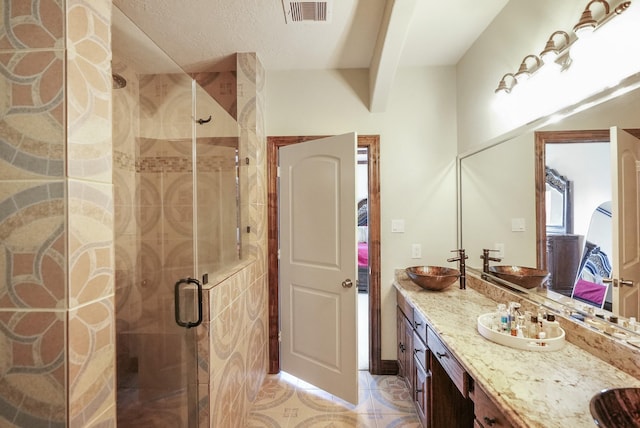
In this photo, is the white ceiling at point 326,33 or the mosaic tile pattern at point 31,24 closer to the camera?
the mosaic tile pattern at point 31,24

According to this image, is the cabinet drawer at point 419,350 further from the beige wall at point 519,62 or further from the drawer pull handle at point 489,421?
the beige wall at point 519,62

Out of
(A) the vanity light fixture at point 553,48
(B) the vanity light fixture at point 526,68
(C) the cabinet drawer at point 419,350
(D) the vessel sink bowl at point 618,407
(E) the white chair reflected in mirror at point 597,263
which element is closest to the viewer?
(D) the vessel sink bowl at point 618,407

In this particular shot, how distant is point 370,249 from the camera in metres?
2.50

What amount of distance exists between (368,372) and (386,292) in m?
0.75

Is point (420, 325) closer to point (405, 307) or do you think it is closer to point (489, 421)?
point (405, 307)

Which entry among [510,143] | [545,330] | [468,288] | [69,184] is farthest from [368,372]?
[69,184]

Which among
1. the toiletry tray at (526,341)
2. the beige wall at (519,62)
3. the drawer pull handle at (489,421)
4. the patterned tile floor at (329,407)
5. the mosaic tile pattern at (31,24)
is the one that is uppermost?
the beige wall at (519,62)

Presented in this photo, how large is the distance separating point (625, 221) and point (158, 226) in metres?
1.89

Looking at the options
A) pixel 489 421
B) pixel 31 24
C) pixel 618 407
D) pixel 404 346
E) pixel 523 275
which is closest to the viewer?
pixel 31 24

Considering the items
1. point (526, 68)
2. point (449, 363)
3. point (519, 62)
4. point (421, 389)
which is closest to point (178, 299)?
point (449, 363)

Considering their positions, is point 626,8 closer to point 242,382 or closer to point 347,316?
point 347,316

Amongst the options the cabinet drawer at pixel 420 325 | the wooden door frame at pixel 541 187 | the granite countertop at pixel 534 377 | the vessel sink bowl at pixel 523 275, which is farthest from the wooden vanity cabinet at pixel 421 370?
the wooden door frame at pixel 541 187

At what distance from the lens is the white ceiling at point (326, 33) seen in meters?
1.72

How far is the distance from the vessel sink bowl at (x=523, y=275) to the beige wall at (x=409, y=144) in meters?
0.61
